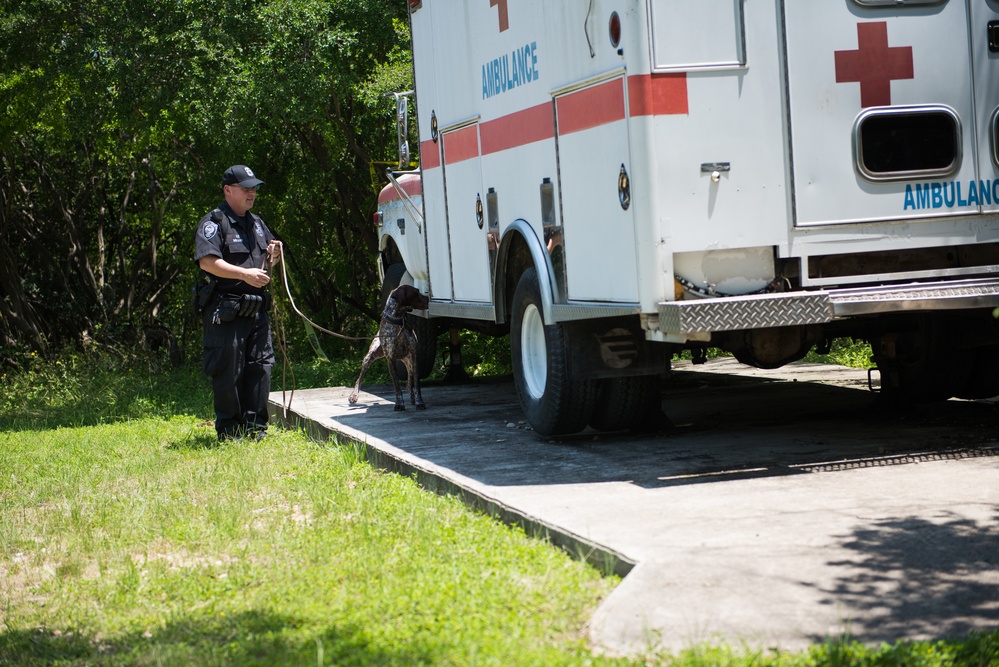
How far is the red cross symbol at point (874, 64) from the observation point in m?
6.71

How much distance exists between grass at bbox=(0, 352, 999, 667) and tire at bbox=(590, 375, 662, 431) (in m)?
1.55

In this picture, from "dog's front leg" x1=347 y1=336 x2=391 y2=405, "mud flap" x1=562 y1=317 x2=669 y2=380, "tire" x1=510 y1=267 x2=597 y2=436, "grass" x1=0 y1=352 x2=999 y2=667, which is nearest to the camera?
"grass" x1=0 y1=352 x2=999 y2=667

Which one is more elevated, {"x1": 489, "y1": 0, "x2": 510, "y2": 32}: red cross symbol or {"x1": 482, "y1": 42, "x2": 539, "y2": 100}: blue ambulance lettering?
{"x1": 489, "y1": 0, "x2": 510, "y2": 32}: red cross symbol

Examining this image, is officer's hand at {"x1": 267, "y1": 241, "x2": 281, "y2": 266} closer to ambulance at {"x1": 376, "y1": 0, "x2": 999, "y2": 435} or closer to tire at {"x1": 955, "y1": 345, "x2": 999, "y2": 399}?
ambulance at {"x1": 376, "y1": 0, "x2": 999, "y2": 435}

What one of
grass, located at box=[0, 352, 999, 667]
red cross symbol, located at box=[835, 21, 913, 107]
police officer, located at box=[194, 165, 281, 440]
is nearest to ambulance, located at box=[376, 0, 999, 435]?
red cross symbol, located at box=[835, 21, 913, 107]

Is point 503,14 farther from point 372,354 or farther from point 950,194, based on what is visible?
point 372,354

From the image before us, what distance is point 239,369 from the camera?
902 cm

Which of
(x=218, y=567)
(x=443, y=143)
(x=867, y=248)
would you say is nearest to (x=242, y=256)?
(x=443, y=143)

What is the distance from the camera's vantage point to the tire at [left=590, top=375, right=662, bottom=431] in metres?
7.96

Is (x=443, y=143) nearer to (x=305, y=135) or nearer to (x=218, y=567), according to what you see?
(x=218, y=567)

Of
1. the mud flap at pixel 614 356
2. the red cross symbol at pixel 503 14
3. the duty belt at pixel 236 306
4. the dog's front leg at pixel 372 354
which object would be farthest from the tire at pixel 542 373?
the dog's front leg at pixel 372 354

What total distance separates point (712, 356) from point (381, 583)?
29.1 ft

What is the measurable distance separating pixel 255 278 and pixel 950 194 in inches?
180

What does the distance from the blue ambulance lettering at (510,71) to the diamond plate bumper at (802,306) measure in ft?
7.35
